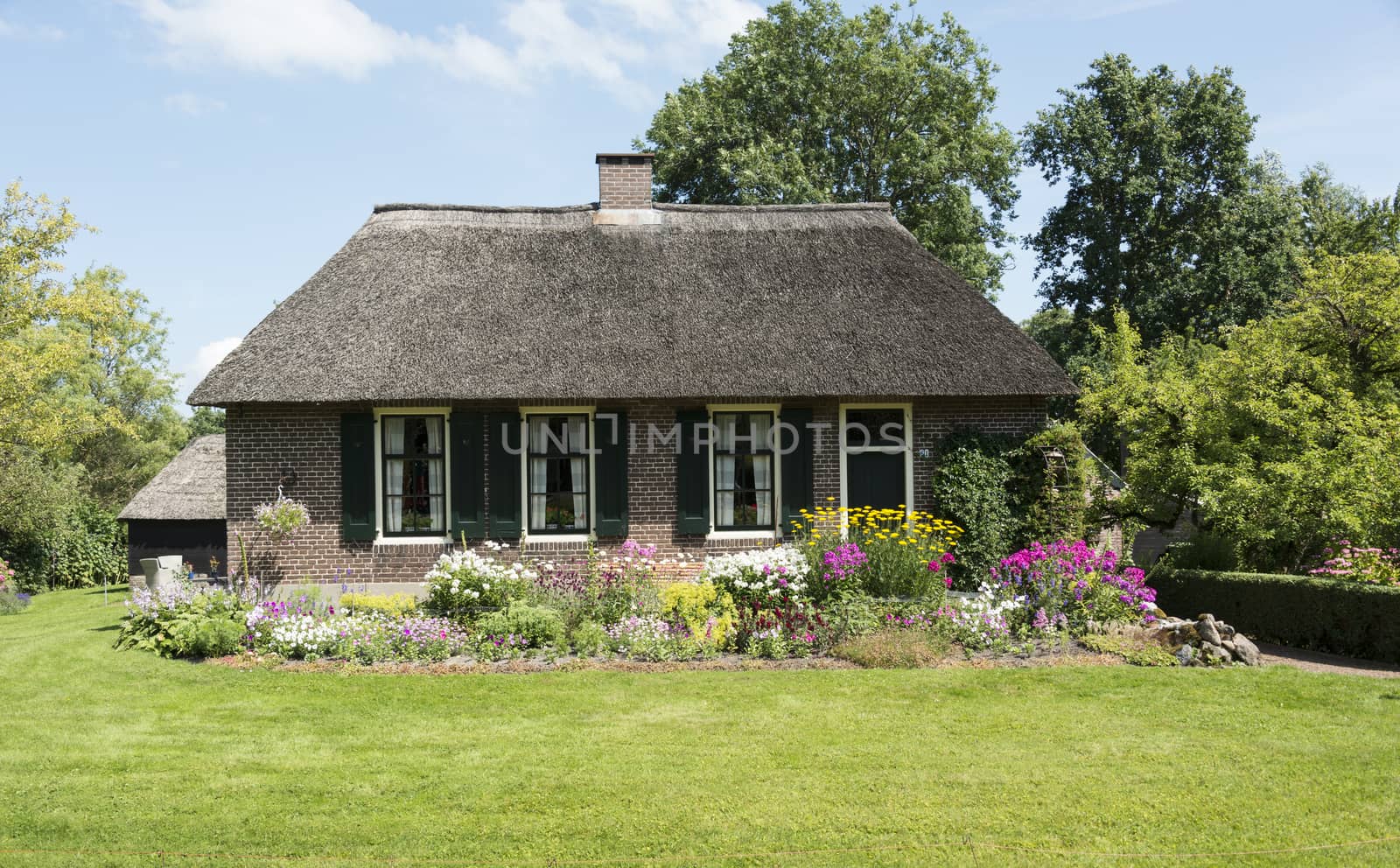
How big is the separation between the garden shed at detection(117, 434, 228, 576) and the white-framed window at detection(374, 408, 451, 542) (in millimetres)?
9277

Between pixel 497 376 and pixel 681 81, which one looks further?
pixel 681 81

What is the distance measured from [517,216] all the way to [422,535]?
18.1ft

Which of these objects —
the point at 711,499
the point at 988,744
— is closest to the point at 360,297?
the point at 711,499

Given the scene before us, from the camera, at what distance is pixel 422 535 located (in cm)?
1295

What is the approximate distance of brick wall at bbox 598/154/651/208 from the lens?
51.1 feet

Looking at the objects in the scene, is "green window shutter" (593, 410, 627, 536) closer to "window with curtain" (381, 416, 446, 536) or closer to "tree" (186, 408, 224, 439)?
"window with curtain" (381, 416, 446, 536)

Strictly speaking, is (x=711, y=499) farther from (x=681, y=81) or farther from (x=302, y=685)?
(x=681, y=81)

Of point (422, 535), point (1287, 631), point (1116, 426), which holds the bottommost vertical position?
point (1287, 631)

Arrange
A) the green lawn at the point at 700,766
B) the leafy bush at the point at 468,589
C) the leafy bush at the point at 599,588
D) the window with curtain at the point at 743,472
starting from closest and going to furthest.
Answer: the green lawn at the point at 700,766, the leafy bush at the point at 599,588, the leafy bush at the point at 468,589, the window with curtain at the point at 743,472

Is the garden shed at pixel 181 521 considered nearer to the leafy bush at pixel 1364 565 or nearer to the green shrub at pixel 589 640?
the green shrub at pixel 589 640

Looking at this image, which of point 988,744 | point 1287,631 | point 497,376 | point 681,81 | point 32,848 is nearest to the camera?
point 32,848

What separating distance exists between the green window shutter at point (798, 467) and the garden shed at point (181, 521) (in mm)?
13117

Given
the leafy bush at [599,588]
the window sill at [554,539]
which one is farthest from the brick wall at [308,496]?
the leafy bush at [599,588]

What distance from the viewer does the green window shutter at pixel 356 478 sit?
12672 mm
